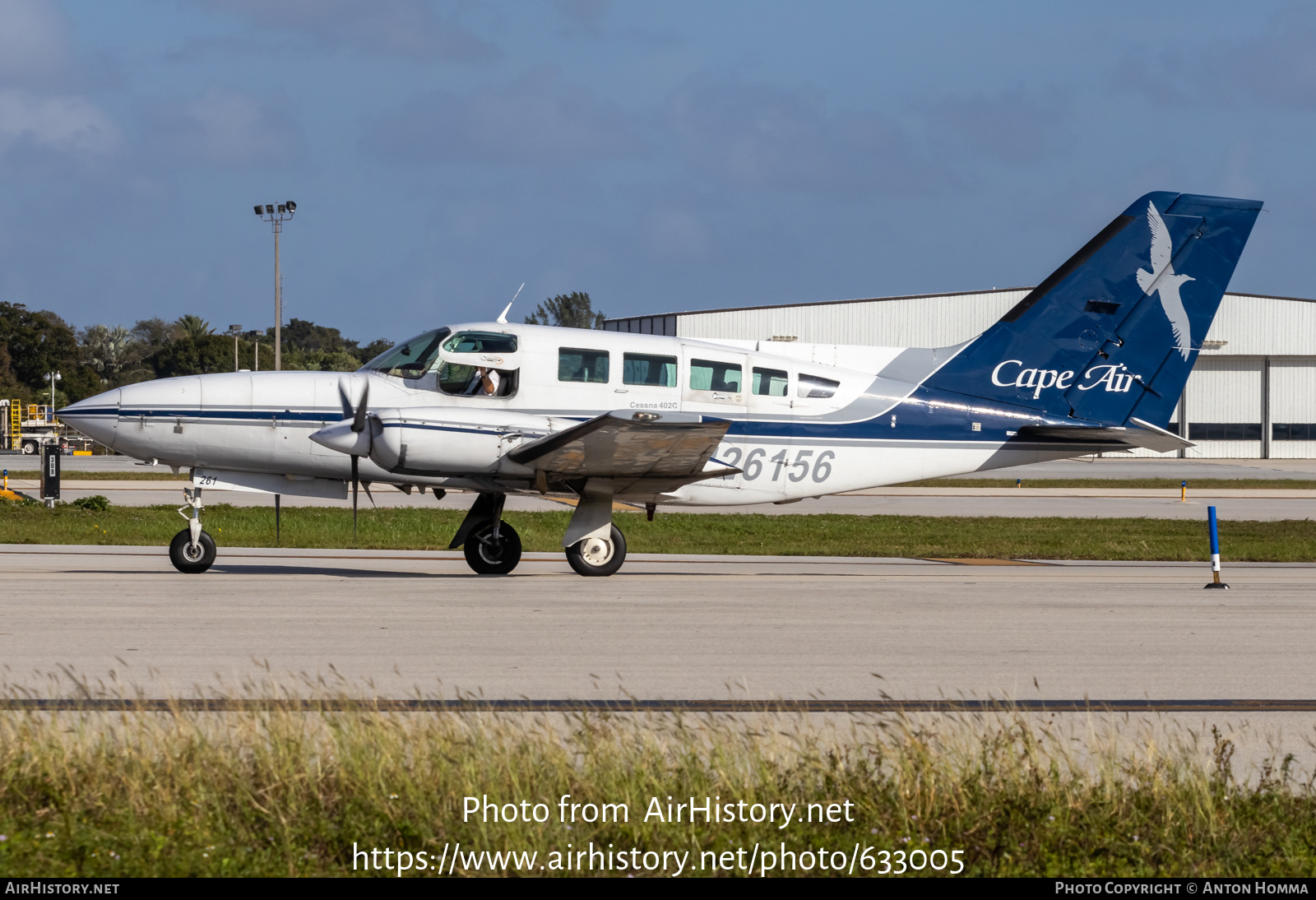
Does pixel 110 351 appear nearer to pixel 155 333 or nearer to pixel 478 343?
pixel 155 333

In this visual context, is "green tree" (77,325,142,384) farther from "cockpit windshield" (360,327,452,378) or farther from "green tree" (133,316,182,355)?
"cockpit windshield" (360,327,452,378)

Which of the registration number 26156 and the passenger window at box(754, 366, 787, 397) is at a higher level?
the passenger window at box(754, 366, 787, 397)

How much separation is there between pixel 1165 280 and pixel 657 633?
11.3 m

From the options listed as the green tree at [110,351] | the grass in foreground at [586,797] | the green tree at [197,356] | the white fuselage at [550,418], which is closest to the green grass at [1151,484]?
the white fuselage at [550,418]

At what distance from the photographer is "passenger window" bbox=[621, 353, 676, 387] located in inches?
664

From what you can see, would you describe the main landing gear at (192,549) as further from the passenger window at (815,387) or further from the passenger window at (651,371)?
the passenger window at (815,387)

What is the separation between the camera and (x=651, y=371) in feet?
55.4

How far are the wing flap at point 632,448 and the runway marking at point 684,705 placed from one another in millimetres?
7009

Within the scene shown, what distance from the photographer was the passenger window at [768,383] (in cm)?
1747

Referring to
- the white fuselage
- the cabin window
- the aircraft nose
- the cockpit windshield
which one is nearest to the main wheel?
the white fuselage

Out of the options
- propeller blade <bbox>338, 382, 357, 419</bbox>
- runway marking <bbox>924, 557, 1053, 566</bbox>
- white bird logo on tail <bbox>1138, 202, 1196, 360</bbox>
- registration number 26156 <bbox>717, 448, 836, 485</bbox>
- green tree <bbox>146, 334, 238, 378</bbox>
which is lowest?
runway marking <bbox>924, 557, 1053, 566</bbox>

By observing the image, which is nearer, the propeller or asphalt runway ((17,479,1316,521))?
the propeller

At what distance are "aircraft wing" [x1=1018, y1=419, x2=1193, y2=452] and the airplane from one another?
0.03 m

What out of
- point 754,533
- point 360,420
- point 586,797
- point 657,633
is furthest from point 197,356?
point 586,797
